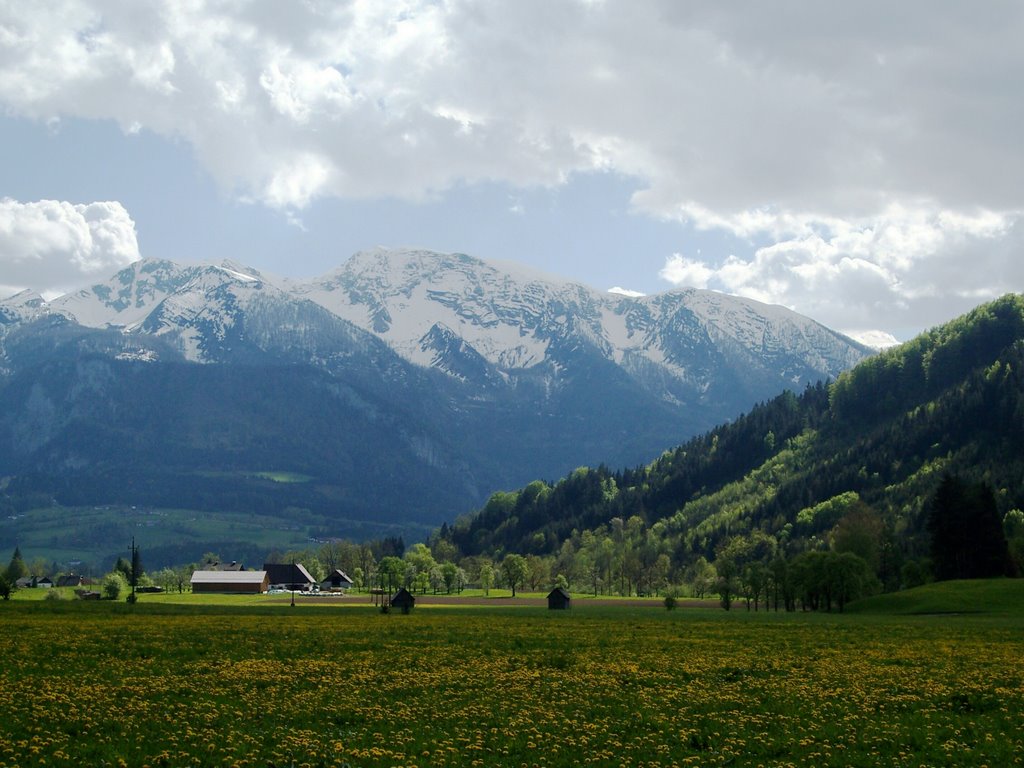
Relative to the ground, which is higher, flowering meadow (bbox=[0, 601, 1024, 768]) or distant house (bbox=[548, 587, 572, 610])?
flowering meadow (bbox=[0, 601, 1024, 768])

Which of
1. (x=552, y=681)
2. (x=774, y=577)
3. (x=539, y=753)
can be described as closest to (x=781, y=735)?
(x=539, y=753)

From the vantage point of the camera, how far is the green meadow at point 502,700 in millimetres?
31734

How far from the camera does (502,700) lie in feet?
136

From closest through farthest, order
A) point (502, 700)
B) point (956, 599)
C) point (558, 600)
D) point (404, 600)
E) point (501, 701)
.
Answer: point (501, 701) < point (502, 700) < point (956, 599) < point (404, 600) < point (558, 600)

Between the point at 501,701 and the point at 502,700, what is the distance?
29 centimetres

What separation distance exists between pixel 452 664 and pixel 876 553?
431ft

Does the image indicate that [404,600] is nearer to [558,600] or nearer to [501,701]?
[558,600]

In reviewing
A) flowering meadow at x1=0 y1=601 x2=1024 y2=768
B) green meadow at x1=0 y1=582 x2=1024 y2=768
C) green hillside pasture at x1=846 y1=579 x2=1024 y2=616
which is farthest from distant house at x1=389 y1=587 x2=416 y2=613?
flowering meadow at x1=0 y1=601 x2=1024 y2=768

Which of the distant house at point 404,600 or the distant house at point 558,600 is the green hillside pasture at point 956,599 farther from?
the distant house at point 404,600

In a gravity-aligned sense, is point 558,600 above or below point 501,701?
below

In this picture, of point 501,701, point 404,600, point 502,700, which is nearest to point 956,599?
point 404,600

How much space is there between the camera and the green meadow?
3173cm

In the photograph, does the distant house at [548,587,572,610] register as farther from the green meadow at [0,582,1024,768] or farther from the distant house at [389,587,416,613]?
the green meadow at [0,582,1024,768]

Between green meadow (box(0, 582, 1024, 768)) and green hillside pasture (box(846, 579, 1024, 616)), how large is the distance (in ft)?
143
